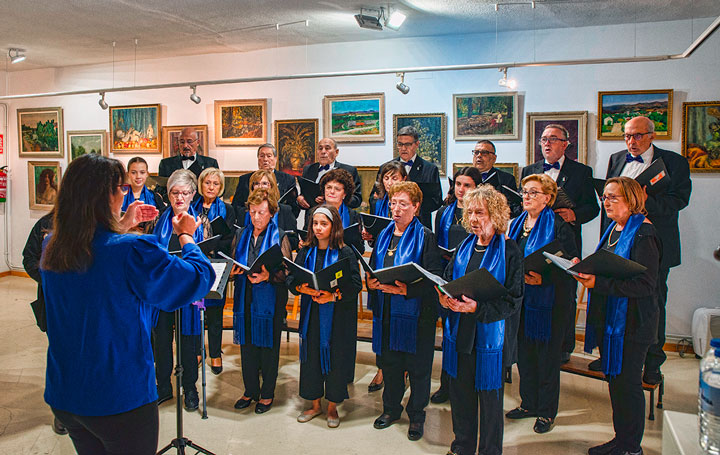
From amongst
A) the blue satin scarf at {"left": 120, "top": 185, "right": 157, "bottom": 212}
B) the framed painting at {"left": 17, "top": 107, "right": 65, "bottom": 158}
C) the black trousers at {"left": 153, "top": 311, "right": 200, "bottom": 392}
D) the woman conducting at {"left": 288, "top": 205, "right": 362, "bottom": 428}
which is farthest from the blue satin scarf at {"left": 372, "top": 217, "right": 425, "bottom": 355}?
the framed painting at {"left": 17, "top": 107, "right": 65, "bottom": 158}

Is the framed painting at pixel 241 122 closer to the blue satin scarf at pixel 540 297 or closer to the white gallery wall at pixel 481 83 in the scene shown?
the white gallery wall at pixel 481 83

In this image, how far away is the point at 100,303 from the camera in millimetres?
2080

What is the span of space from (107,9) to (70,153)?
4.16 m

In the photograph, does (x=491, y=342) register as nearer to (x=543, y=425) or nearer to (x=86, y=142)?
(x=543, y=425)

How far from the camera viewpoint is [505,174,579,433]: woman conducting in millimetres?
3953

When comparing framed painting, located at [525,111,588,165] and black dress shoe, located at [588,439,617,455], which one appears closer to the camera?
black dress shoe, located at [588,439,617,455]

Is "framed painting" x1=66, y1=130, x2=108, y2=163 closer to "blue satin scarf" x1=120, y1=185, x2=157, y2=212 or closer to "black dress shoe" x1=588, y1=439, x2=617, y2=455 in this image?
"blue satin scarf" x1=120, y1=185, x2=157, y2=212

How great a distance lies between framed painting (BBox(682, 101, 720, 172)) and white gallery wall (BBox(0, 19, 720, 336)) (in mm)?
86

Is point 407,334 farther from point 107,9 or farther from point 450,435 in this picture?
point 107,9

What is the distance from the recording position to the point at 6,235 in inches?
383

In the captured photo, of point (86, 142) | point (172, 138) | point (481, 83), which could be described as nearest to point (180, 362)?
point (481, 83)

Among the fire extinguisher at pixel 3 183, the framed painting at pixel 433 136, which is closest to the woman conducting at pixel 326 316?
the framed painting at pixel 433 136

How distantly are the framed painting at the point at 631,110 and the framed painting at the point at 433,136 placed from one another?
66.7 inches

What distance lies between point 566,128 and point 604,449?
3637mm
